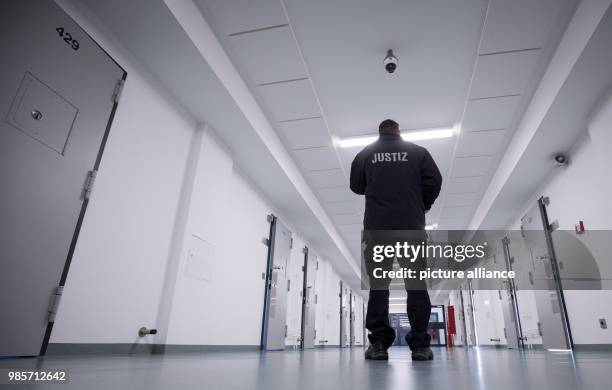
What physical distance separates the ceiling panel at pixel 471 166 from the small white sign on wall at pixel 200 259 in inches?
139

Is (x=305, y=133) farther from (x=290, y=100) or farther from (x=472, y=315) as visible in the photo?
(x=472, y=315)

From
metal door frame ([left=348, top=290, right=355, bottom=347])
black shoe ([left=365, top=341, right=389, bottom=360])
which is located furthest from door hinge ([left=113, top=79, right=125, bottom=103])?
metal door frame ([left=348, top=290, right=355, bottom=347])

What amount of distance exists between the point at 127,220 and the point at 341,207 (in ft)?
15.3

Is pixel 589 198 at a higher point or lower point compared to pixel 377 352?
higher

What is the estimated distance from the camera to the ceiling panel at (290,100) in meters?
3.75

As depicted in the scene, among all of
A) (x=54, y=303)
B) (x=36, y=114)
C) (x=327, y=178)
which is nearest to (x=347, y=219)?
(x=327, y=178)

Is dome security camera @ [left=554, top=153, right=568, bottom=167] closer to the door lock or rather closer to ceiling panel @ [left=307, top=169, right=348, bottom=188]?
ceiling panel @ [left=307, top=169, right=348, bottom=188]

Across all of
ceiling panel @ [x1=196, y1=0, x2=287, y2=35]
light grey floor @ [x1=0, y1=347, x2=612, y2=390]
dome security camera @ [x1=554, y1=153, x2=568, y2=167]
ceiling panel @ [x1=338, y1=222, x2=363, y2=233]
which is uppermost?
ceiling panel @ [x1=196, y1=0, x2=287, y2=35]

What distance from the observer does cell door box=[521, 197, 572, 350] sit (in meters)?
4.74

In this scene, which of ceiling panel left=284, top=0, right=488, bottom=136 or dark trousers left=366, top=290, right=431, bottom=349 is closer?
dark trousers left=366, top=290, right=431, bottom=349

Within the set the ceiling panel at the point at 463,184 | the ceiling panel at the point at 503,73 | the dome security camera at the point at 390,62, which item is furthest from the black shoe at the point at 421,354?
the ceiling panel at the point at 463,184

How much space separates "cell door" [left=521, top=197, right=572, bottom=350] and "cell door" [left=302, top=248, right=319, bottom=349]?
4.02 m

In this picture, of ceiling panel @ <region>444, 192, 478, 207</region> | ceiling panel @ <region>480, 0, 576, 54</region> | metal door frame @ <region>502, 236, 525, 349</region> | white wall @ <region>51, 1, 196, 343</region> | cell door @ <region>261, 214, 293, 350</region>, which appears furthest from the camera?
metal door frame @ <region>502, 236, 525, 349</region>

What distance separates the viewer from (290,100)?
3.96 m
